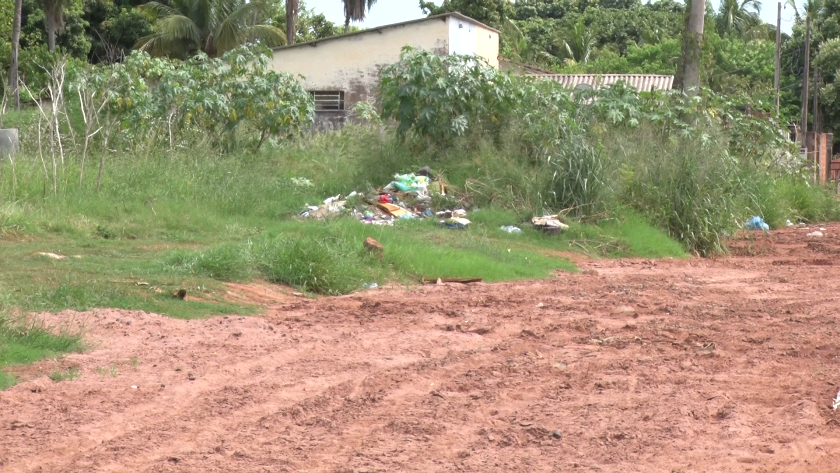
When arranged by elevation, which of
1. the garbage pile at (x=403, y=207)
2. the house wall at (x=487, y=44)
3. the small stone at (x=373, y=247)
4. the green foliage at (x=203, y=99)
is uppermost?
the house wall at (x=487, y=44)

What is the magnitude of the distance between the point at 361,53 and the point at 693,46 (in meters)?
10.7

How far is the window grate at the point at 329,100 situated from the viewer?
2756cm

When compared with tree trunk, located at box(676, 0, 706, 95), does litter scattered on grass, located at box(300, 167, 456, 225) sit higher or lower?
lower

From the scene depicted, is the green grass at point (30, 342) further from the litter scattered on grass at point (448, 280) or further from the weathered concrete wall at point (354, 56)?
the weathered concrete wall at point (354, 56)

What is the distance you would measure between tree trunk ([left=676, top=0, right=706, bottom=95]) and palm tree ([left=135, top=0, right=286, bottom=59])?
17471 millimetres

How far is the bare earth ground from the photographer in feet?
14.9

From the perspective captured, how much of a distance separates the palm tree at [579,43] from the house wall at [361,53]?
54.9 ft

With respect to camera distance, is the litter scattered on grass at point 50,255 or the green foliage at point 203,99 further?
the green foliage at point 203,99

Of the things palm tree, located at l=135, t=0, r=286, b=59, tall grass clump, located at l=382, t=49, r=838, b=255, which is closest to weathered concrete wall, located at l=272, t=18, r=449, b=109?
palm tree, located at l=135, t=0, r=286, b=59

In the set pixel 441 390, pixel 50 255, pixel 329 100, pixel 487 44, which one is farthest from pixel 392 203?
pixel 487 44

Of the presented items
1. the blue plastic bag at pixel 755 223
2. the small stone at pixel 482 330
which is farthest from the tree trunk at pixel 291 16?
the small stone at pixel 482 330

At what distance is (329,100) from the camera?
27719 mm

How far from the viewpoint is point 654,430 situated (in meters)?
4.93

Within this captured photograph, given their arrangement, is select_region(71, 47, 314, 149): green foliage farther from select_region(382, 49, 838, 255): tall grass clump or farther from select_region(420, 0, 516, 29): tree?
select_region(420, 0, 516, 29): tree
